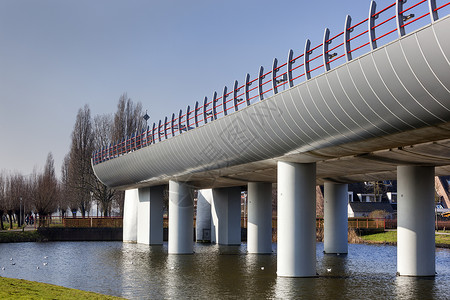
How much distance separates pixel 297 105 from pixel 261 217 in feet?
61.9

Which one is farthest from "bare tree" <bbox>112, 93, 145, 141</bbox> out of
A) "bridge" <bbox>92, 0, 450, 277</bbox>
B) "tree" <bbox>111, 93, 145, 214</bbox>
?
"bridge" <bbox>92, 0, 450, 277</bbox>

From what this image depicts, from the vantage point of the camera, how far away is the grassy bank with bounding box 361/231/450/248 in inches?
1871

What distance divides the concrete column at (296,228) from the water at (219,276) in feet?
2.09

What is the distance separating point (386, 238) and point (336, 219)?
15889 mm

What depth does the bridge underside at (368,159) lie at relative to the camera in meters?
20.3

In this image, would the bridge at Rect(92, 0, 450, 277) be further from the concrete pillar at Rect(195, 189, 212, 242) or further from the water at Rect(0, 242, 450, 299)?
the concrete pillar at Rect(195, 189, 212, 242)

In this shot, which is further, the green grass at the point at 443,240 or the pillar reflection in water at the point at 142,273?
the green grass at the point at 443,240

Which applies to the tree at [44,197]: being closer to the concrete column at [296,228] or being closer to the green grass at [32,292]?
the concrete column at [296,228]

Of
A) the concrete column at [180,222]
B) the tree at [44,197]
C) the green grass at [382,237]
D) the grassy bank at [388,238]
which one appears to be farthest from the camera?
the tree at [44,197]

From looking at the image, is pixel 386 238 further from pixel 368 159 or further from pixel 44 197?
pixel 44 197

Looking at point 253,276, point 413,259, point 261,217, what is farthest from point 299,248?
point 261,217

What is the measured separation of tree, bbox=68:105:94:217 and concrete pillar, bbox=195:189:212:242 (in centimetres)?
2265

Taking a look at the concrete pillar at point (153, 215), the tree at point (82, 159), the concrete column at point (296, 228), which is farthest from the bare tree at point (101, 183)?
the concrete column at point (296, 228)

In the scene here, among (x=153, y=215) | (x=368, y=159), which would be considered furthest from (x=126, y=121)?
(x=368, y=159)
